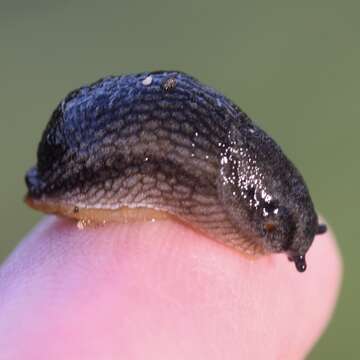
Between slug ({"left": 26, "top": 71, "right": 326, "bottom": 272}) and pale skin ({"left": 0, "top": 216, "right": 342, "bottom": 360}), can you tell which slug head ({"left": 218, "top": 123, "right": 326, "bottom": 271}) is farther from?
pale skin ({"left": 0, "top": 216, "right": 342, "bottom": 360})

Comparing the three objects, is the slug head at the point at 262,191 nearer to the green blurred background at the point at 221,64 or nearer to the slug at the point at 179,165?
the slug at the point at 179,165

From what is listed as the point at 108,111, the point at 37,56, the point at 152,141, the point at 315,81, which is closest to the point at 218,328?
the point at 152,141

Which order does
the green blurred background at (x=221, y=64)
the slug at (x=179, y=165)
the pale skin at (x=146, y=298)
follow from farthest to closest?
the green blurred background at (x=221, y=64)
the slug at (x=179, y=165)
the pale skin at (x=146, y=298)

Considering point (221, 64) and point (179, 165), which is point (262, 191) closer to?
point (179, 165)

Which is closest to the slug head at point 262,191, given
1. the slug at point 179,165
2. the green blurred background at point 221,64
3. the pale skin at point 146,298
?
the slug at point 179,165

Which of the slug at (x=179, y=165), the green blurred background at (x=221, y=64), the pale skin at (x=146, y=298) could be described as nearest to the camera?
the pale skin at (x=146, y=298)

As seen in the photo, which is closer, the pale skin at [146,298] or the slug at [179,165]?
the pale skin at [146,298]

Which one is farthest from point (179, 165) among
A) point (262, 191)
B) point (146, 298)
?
point (146, 298)

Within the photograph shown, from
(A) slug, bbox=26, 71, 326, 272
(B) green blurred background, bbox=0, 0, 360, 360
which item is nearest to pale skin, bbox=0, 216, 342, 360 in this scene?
(A) slug, bbox=26, 71, 326, 272
